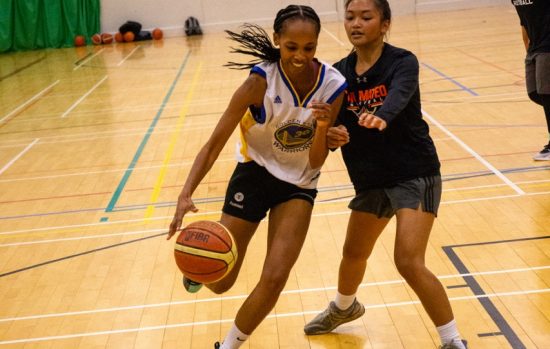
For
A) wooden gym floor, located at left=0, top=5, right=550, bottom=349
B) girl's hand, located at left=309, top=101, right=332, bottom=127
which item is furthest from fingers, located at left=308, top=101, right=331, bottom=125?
wooden gym floor, located at left=0, top=5, right=550, bottom=349

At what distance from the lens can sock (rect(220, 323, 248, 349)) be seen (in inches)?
155

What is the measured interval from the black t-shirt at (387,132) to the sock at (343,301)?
827 mm

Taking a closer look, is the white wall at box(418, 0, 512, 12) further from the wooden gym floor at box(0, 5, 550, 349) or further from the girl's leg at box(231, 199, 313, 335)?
the girl's leg at box(231, 199, 313, 335)

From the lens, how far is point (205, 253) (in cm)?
377

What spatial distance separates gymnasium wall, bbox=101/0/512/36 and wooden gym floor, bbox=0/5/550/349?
430 inches

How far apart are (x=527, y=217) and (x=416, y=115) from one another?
2778mm

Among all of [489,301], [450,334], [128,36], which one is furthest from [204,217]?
[128,36]

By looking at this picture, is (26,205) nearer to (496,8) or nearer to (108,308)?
(108,308)

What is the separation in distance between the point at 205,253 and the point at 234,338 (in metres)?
0.52

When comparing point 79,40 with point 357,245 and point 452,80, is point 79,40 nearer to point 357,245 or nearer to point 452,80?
point 452,80

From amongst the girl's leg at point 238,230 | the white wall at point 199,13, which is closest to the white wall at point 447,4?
the white wall at point 199,13

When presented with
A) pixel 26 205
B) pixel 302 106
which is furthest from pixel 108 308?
pixel 26 205

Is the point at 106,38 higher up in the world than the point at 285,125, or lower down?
lower down

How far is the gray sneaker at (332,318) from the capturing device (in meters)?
4.55
